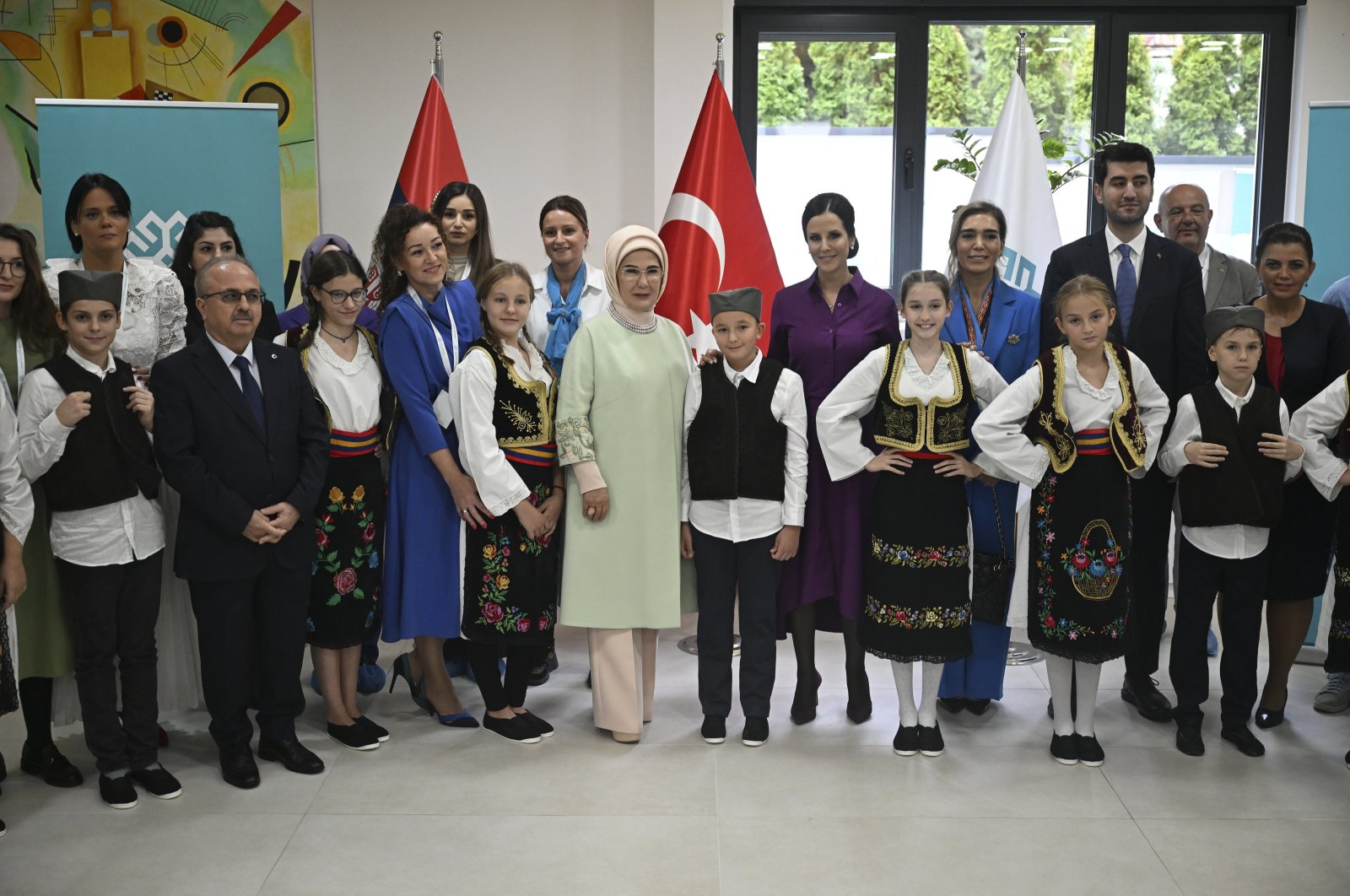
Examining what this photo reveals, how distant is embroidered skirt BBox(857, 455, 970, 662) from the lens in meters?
3.28

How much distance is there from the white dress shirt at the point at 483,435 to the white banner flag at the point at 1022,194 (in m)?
2.30

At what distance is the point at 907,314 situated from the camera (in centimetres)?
327

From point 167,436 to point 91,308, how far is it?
1.18 ft

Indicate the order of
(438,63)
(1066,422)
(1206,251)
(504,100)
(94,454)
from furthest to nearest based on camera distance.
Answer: (504,100)
(438,63)
(1206,251)
(1066,422)
(94,454)

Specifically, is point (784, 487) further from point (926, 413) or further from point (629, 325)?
point (629, 325)

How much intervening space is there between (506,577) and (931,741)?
130cm

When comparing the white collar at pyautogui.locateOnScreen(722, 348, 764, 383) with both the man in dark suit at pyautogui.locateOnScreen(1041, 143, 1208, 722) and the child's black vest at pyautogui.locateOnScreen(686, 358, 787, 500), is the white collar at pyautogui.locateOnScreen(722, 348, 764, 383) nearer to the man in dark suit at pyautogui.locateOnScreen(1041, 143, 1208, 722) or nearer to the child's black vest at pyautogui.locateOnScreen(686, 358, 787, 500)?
the child's black vest at pyautogui.locateOnScreen(686, 358, 787, 500)

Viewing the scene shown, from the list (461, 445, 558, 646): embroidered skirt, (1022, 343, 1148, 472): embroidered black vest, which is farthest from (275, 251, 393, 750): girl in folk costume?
(1022, 343, 1148, 472): embroidered black vest

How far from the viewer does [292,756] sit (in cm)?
326

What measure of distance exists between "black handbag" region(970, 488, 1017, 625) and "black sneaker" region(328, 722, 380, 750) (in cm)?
179

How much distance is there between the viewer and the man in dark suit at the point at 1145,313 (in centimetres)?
353

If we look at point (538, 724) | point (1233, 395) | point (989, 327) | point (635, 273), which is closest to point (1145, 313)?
point (1233, 395)

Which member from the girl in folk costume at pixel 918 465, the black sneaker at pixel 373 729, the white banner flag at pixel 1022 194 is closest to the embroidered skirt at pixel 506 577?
the black sneaker at pixel 373 729

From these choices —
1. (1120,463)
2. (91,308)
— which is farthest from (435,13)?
(1120,463)
